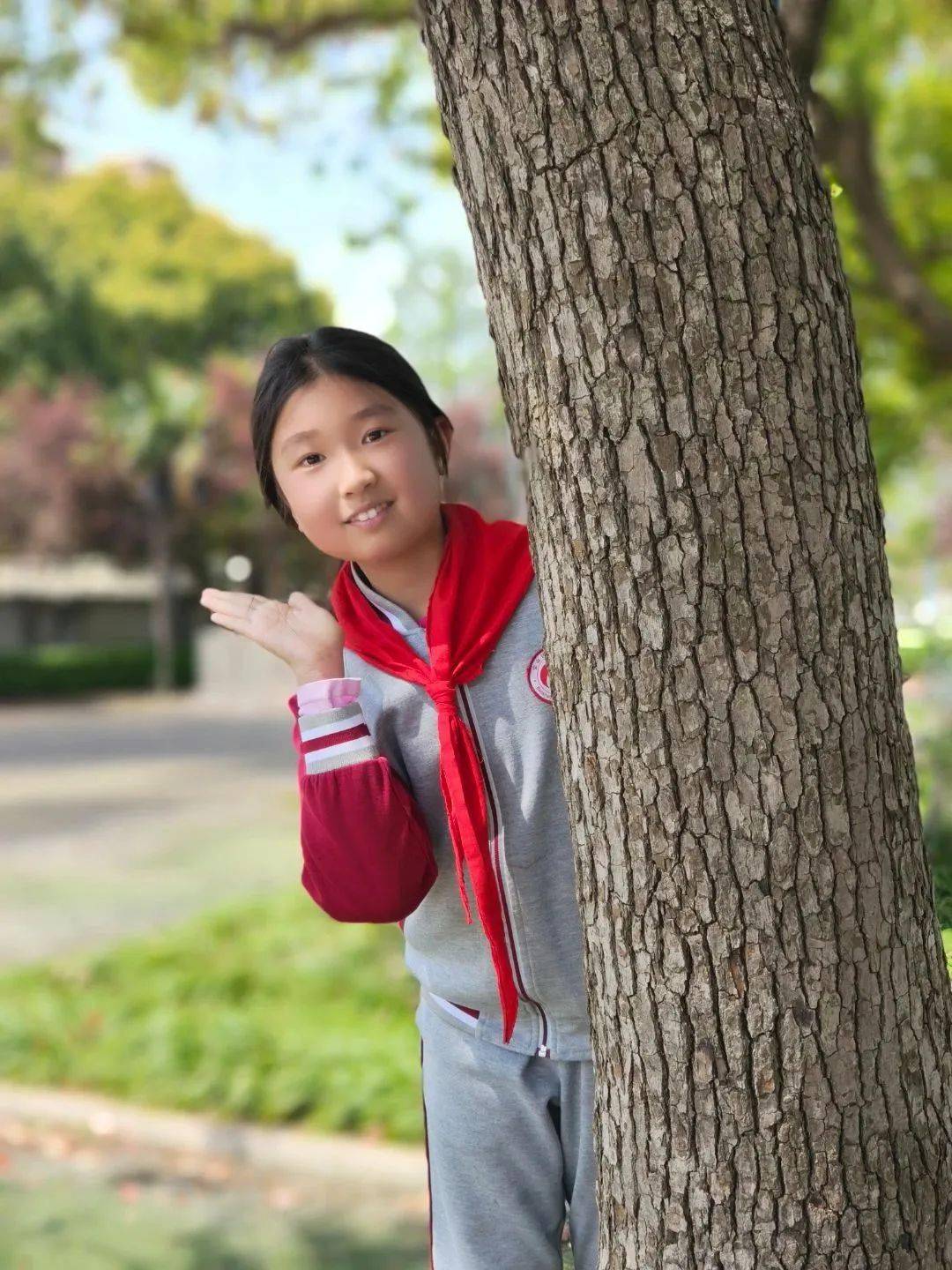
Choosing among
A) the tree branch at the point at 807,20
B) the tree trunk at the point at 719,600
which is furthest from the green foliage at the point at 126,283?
the tree trunk at the point at 719,600

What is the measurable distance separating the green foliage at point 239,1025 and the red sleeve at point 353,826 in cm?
324

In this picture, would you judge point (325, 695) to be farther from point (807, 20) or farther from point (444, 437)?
point (807, 20)

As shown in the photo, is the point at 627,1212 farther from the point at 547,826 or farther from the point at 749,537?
the point at 749,537

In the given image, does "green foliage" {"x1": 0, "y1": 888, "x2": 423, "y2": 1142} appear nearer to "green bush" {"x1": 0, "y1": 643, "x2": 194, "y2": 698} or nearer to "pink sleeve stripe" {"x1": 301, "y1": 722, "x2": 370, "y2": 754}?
"pink sleeve stripe" {"x1": 301, "y1": 722, "x2": 370, "y2": 754}

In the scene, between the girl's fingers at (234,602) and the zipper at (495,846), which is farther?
the girl's fingers at (234,602)

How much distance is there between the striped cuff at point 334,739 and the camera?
1672 mm

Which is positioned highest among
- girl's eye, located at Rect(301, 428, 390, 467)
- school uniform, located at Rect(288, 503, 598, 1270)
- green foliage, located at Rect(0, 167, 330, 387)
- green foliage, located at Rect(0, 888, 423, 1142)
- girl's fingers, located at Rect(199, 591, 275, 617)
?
green foliage, located at Rect(0, 167, 330, 387)

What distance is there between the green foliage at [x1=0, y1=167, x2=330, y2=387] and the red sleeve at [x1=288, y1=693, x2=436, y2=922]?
3098cm

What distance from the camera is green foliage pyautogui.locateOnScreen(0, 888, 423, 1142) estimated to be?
4.93m

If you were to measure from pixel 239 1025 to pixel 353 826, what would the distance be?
399 centimetres

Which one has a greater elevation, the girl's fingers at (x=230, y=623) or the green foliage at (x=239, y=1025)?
the girl's fingers at (x=230, y=623)

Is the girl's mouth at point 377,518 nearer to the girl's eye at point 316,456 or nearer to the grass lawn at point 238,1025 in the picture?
the girl's eye at point 316,456

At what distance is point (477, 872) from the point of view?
1.68 meters

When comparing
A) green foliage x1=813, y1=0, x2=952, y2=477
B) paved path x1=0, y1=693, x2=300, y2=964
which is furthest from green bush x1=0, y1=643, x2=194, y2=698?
green foliage x1=813, y1=0, x2=952, y2=477
